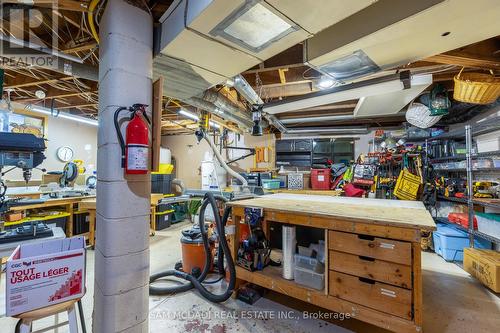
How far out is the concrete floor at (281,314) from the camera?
6.39 ft

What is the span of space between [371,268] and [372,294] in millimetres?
188

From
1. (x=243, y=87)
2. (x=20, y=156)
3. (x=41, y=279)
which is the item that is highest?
(x=243, y=87)

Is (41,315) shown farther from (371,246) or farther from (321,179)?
(321,179)

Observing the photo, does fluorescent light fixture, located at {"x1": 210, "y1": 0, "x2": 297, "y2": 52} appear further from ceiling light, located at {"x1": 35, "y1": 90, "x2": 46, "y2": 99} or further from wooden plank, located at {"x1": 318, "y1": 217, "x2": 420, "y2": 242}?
ceiling light, located at {"x1": 35, "y1": 90, "x2": 46, "y2": 99}

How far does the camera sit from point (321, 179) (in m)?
4.88

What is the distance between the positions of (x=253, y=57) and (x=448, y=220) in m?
4.03

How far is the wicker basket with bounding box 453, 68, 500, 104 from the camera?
238 centimetres

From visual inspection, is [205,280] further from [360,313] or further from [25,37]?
[25,37]

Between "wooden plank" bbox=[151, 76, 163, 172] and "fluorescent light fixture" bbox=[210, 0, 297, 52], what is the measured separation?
1.88 feet

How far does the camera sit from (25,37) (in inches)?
91.5

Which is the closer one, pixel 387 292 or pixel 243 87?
pixel 387 292

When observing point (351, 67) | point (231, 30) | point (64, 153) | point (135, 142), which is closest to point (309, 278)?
point (135, 142)

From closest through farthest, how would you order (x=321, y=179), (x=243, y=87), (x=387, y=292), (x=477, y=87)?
(x=387, y=292)
(x=477, y=87)
(x=243, y=87)
(x=321, y=179)

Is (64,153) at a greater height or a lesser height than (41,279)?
greater
